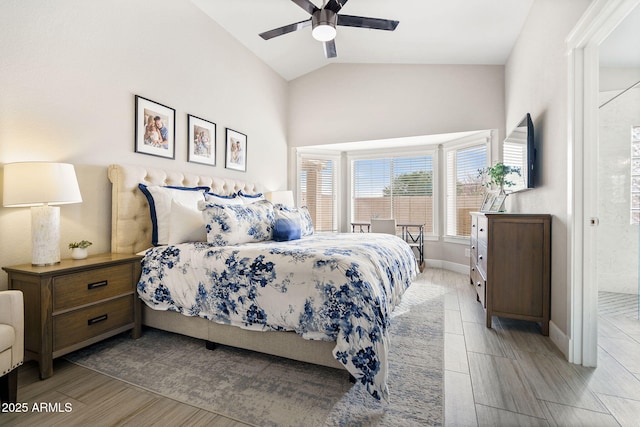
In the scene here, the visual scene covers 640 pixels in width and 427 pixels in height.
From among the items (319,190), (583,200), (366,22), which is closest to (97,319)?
(366,22)

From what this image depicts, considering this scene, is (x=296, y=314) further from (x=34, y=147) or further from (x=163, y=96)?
(x=163, y=96)

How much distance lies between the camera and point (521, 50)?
129 inches

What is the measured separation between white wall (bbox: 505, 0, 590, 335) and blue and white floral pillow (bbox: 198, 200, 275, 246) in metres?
2.32

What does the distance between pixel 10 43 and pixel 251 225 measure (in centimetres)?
196

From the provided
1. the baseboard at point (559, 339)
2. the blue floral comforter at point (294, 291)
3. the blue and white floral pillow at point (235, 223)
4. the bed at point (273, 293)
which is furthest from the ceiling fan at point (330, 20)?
the baseboard at point (559, 339)

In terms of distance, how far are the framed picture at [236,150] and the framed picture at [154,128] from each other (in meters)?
0.82

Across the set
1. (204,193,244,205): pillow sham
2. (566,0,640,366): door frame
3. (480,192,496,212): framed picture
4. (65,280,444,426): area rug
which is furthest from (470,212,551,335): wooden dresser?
(204,193,244,205): pillow sham

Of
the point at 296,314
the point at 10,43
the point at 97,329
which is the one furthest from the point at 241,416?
the point at 10,43

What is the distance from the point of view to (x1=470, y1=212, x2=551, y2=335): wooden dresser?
92.9 inches

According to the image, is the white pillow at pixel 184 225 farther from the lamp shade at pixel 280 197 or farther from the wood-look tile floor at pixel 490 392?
the lamp shade at pixel 280 197

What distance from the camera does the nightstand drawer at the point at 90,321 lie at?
70.2 inches

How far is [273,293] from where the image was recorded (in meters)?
1.80

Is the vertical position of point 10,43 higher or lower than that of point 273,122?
lower

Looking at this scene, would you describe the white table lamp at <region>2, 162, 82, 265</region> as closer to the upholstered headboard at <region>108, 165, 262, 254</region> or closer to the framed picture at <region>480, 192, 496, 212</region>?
the upholstered headboard at <region>108, 165, 262, 254</region>
